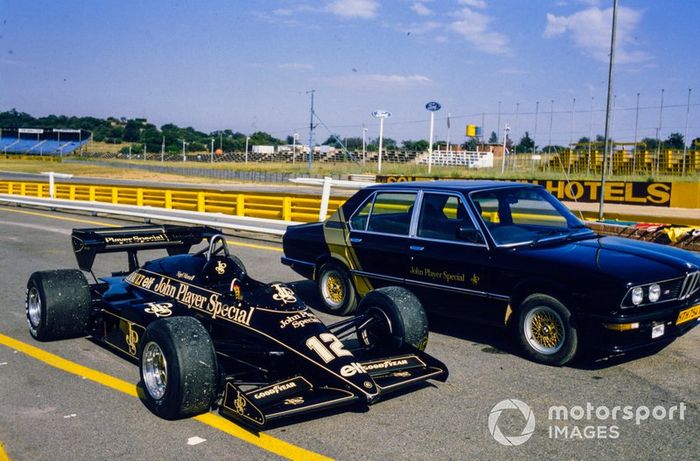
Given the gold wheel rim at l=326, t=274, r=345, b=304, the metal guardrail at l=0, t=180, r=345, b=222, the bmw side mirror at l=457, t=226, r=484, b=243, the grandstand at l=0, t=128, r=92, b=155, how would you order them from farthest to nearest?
the grandstand at l=0, t=128, r=92, b=155 < the metal guardrail at l=0, t=180, r=345, b=222 < the gold wheel rim at l=326, t=274, r=345, b=304 < the bmw side mirror at l=457, t=226, r=484, b=243

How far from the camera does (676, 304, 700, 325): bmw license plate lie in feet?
19.6

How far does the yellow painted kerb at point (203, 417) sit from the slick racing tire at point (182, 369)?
0.18 m

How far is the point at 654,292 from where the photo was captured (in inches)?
228

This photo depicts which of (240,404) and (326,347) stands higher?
(326,347)

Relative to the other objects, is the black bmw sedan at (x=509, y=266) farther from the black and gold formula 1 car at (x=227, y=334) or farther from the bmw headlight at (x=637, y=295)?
the black and gold formula 1 car at (x=227, y=334)

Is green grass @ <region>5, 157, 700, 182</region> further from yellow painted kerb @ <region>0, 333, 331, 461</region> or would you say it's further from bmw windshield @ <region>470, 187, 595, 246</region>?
yellow painted kerb @ <region>0, 333, 331, 461</region>

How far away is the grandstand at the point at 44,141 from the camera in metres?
104

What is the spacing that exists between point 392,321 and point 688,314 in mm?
2598

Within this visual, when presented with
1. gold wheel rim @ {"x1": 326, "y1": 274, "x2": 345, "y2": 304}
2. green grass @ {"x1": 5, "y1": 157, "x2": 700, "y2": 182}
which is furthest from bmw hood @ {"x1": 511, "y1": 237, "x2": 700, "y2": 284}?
green grass @ {"x1": 5, "y1": 157, "x2": 700, "y2": 182}

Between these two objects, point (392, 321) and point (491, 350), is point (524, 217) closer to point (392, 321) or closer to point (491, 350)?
point (491, 350)

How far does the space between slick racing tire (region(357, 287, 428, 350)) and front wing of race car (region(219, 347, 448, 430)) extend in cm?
52

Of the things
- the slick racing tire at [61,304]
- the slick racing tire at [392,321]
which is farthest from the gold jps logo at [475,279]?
the slick racing tire at [61,304]

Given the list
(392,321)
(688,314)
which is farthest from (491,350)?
(688,314)

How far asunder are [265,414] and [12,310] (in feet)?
17.6
